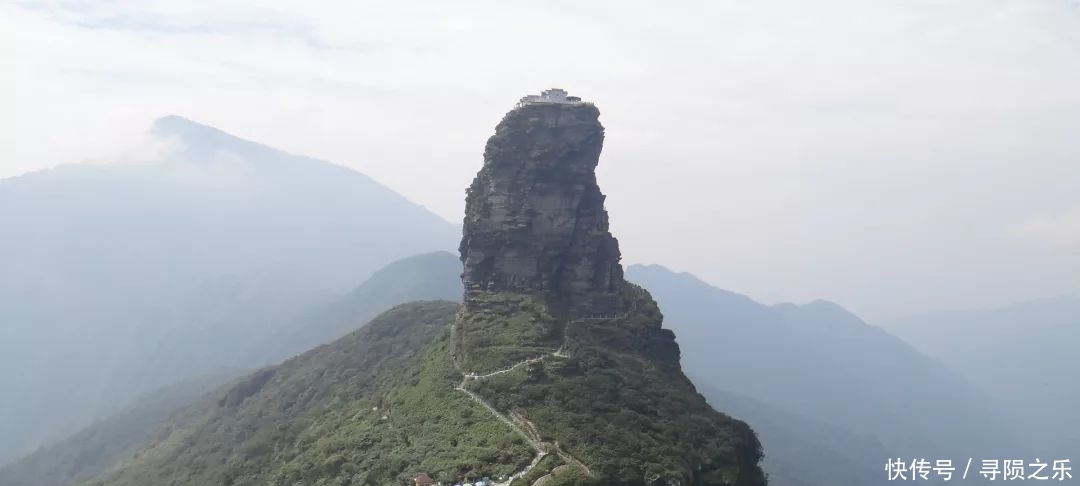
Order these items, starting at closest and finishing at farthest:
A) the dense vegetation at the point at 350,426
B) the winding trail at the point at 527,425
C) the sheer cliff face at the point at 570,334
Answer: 1. the winding trail at the point at 527,425
2. the sheer cliff face at the point at 570,334
3. the dense vegetation at the point at 350,426

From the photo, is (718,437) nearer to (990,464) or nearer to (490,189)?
(490,189)

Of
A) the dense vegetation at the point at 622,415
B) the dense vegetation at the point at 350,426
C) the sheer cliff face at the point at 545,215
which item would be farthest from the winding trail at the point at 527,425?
the sheer cliff face at the point at 545,215

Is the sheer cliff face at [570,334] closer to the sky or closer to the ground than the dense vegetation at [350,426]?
closer to the sky

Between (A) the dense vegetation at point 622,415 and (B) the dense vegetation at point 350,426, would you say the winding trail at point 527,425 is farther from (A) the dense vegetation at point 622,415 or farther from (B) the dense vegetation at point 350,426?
(B) the dense vegetation at point 350,426

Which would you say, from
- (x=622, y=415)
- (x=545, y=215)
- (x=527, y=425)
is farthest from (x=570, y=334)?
(x=527, y=425)

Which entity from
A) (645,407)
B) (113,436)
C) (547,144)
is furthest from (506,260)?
(113,436)

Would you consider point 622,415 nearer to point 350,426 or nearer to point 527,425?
point 527,425

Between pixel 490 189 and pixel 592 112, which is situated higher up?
pixel 592 112
